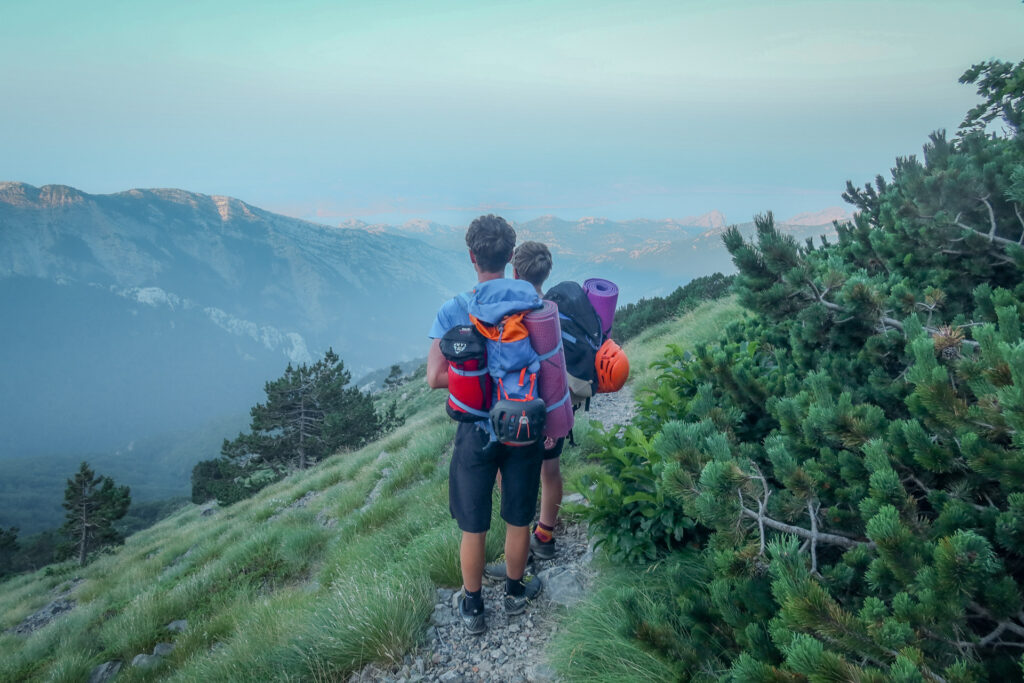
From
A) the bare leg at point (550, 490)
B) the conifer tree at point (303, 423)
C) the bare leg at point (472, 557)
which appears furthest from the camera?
the conifer tree at point (303, 423)

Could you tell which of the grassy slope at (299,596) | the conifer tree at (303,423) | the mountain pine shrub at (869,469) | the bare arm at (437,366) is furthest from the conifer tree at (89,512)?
the mountain pine shrub at (869,469)

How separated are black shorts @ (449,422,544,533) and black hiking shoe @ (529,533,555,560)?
802mm

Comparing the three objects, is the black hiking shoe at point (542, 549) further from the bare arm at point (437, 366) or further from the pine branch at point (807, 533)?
the pine branch at point (807, 533)

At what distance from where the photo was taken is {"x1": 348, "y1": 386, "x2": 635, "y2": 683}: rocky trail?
120 inches

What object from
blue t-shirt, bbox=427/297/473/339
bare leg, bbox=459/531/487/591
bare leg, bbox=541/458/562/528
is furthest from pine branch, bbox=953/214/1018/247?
bare leg, bbox=459/531/487/591

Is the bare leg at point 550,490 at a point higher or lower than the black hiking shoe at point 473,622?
higher

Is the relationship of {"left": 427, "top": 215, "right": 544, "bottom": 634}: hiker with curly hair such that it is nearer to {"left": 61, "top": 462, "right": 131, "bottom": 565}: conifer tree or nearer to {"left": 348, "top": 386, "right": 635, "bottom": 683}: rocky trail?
{"left": 348, "top": 386, "right": 635, "bottom": 683}: rocky trail

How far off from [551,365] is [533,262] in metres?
0.88

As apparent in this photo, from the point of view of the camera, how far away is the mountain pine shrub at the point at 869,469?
1.40 m

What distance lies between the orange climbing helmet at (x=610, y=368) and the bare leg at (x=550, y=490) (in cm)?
71

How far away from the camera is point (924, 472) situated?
6.03 ft

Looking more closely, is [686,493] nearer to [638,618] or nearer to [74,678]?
[638,618]

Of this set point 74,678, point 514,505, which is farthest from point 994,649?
point 74,678

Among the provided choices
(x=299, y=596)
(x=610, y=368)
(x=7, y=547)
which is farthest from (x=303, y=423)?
A: (x=610, y=368)
